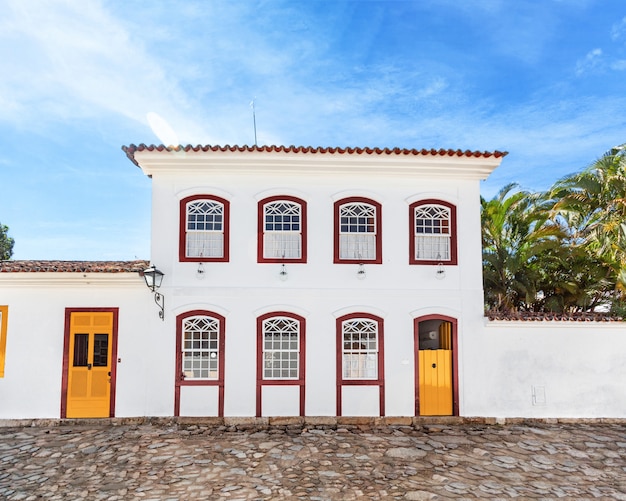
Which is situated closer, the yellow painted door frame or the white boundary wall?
the yellow painted door frame

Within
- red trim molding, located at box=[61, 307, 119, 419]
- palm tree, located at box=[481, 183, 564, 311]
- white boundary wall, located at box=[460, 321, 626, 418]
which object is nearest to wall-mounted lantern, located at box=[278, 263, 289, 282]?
red trim molding, located at box=[61, 307, 119, 419]

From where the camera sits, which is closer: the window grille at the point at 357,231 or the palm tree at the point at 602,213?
the window grille at the point at 357,231

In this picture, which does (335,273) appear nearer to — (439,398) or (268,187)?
(268,187)

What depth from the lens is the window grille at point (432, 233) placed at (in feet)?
38.2

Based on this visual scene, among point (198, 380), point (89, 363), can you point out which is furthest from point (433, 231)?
point (89, 363)

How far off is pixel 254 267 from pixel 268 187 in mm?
1877

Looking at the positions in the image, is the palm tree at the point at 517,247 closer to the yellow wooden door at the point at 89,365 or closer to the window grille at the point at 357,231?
the window grille at the point at 357,231

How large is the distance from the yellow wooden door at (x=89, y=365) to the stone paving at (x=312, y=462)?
41cm

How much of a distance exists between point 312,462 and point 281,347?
127 inches

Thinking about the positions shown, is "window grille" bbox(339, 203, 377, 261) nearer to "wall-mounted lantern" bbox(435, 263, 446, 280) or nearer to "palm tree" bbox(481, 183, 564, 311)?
"wall-mounted lantern" bbox(435, 263, 446, 280)

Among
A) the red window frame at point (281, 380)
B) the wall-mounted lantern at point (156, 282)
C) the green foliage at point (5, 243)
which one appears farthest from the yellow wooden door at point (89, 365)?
Answer: the green foliage at point (5, 243)

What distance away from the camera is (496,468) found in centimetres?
817

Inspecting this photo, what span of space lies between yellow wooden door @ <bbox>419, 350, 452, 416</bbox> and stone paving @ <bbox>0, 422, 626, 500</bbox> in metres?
0.44

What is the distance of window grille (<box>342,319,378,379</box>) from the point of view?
1122cm
